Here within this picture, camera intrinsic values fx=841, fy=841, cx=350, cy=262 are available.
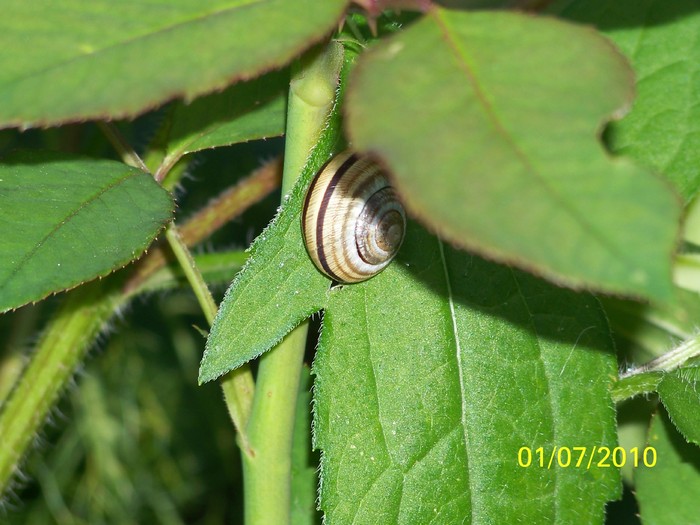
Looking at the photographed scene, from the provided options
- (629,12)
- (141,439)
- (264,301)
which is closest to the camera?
(264,301)

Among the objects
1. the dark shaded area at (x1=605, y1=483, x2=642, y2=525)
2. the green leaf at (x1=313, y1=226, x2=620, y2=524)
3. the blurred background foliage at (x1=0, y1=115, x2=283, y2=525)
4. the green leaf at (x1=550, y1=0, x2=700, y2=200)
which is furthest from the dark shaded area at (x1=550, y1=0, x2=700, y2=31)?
the blurred background foliage at (x1=0, y1=115, x2=283, y2=525)

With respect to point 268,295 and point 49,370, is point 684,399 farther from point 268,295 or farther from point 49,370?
point 49,370

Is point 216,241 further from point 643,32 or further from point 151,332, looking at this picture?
point 643,32

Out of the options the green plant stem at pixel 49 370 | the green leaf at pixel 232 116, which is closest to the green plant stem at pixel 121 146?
the green leaf at pixel 232 116

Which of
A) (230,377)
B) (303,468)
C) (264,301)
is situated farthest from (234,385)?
(303,468)

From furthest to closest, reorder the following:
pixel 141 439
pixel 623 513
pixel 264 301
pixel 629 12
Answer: pixel 141 439 → pixel 623 513 → pixel 629 12 → pixel 264 301

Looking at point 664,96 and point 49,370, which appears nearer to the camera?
point 664,96

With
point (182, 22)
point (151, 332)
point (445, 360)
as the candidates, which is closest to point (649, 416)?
point (445, 360)
